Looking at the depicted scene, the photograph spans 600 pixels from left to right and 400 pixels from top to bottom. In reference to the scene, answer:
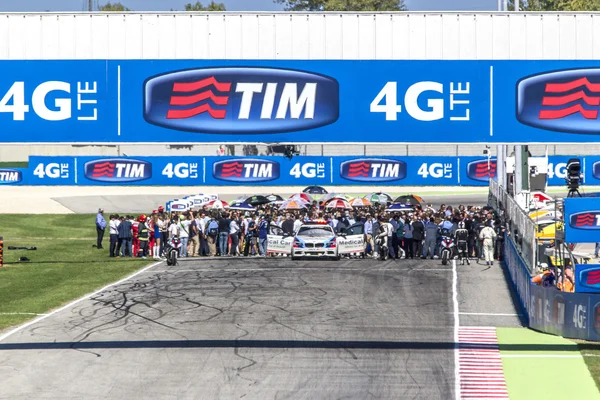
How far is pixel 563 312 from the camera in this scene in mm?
22578

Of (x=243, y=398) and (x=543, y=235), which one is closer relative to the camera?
(x=243, y=398)

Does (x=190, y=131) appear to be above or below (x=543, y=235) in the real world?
above

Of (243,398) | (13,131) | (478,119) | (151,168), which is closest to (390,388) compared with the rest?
(243,398)

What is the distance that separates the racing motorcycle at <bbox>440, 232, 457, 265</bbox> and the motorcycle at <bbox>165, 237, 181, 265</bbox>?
8.51 metres

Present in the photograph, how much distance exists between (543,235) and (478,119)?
14.9 meters

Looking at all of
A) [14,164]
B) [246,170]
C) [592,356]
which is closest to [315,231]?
[592,356]

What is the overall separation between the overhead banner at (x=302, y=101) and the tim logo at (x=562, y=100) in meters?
0.02

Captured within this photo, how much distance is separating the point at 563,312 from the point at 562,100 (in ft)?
17.7

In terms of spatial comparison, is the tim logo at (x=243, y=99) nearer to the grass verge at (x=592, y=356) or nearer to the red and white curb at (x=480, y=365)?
the red and white curb at (x=480, y=365)

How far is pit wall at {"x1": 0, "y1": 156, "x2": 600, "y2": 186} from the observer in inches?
2510

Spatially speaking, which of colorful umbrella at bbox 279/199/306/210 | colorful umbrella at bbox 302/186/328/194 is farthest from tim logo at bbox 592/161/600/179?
colorful umbrella at bbox 279/199/306/210

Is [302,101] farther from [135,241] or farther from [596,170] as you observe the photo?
[596,170]

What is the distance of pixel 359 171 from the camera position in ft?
217

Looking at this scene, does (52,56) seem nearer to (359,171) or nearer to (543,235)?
(543,235)
